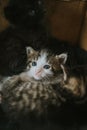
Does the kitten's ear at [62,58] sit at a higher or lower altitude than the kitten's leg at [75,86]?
higher

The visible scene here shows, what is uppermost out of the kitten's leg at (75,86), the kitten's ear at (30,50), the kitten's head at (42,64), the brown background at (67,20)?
the brown background at (67,20)

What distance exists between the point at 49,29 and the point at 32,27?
51mm

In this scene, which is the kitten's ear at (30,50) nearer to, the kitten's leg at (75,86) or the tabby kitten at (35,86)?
the tabby kitten at (35,86)

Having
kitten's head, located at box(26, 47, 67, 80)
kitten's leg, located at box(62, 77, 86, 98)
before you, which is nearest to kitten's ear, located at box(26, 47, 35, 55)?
kitten's head, located at box(26, 47, 67, 80)

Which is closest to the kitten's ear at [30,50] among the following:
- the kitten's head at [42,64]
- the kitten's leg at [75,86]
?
the kitten's head at [42,64]

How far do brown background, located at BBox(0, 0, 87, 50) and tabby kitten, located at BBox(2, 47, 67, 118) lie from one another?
68 millimetres

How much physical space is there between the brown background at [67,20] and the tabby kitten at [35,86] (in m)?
0.07

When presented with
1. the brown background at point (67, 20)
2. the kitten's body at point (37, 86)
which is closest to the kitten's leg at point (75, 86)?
the kitten's body at point (37, 86)

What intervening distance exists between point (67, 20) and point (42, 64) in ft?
0.51

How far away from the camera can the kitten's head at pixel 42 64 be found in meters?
1.02

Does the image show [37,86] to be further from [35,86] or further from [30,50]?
[30,50]

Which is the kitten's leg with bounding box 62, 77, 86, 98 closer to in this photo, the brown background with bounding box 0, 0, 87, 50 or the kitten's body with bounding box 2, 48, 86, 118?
the kitten's body with bounding box 2, 48, 86, 118

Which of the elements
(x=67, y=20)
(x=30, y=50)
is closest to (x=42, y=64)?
(x=30, y=50)

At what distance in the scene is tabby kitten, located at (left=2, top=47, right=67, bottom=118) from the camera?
102cm
